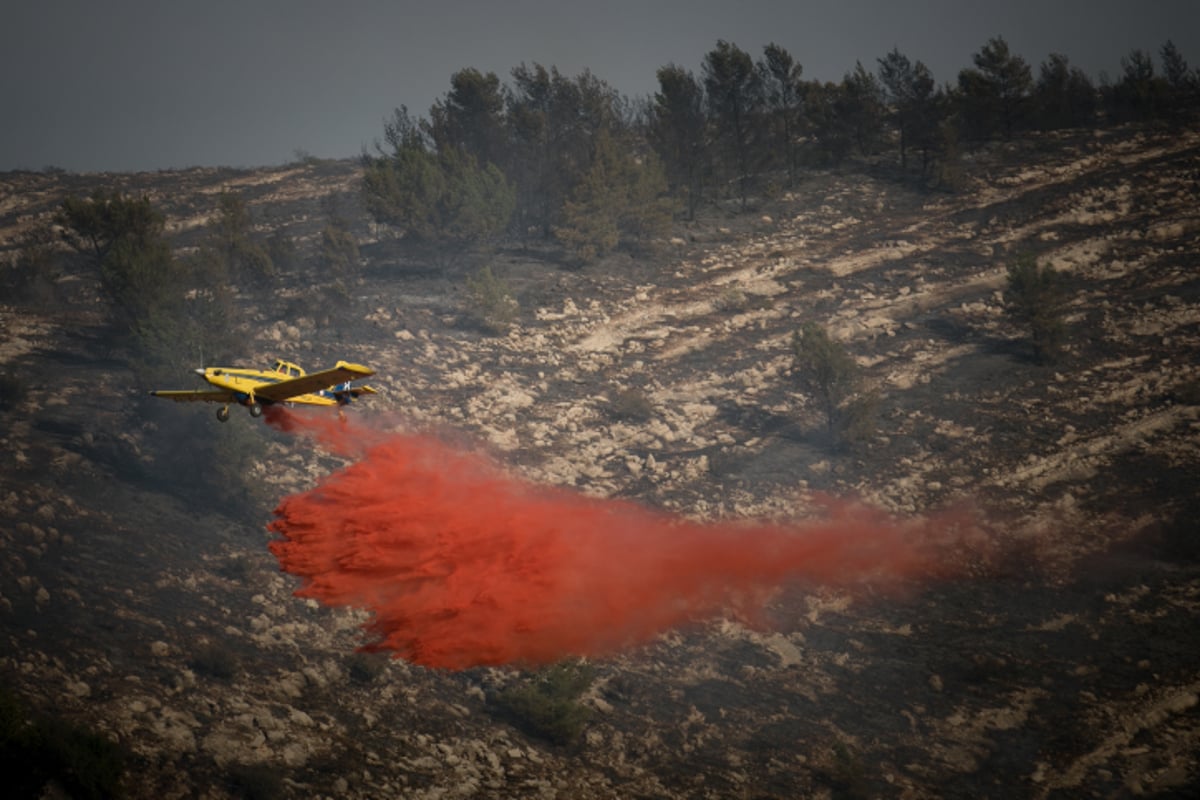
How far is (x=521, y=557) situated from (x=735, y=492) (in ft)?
33.4

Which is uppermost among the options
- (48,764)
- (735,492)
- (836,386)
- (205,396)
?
(205,396)

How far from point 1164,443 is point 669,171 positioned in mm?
37646

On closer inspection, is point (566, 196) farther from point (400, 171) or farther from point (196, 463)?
point (196, 463)

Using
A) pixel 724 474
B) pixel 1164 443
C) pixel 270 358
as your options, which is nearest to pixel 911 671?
pixel 724 474

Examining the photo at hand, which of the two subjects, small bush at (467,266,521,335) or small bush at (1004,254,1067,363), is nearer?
small bush at (1004,254,1067,363)

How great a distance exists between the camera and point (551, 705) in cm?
2059

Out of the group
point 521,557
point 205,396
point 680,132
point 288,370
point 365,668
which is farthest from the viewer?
point 680,132

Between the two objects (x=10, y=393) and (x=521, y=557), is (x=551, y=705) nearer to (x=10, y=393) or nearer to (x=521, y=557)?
(x=521, y=557)

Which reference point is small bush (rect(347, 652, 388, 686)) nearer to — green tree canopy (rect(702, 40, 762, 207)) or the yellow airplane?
the yellow airplane

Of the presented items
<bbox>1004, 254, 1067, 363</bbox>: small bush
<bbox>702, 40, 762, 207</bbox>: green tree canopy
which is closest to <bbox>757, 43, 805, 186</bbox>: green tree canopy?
<bbox>702, 40, 762, 207</bbox>: green tree canopy

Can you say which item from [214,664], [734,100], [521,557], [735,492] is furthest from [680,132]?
[214,664]

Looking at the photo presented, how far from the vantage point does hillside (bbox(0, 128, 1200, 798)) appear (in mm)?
19000

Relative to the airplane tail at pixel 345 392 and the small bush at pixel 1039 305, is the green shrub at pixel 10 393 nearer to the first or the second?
the airplane tail at pixel 345 392

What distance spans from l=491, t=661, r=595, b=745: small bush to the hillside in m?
0.47
